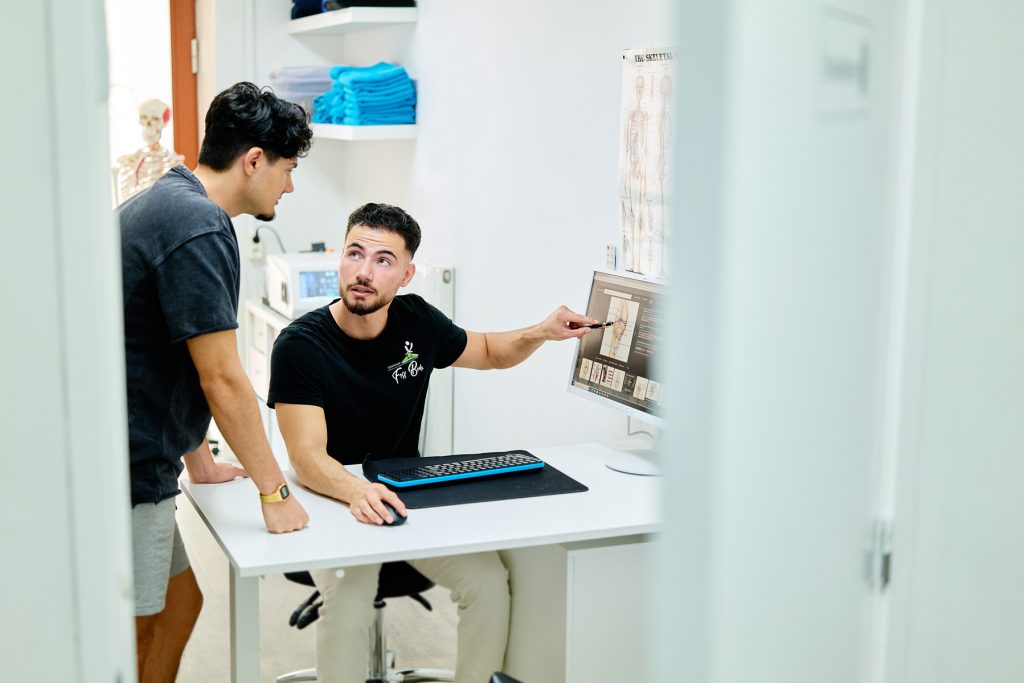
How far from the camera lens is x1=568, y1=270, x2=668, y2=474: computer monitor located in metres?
2.53

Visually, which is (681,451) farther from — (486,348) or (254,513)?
(486,348)

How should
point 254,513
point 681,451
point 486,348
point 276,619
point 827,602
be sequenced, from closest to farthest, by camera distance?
point 681,451, point 827,602, point 254,513, point 486,348, point 276,619

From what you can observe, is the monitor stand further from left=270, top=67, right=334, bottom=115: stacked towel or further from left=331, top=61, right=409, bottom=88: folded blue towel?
left=270, top=67, right=334, bottom=115: stacked towel

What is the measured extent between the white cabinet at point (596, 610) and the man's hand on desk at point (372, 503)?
0.38m

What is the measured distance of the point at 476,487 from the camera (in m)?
2.48

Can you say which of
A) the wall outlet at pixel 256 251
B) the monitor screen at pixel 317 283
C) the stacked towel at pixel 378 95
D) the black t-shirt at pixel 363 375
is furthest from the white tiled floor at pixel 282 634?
the stacked towel at pixel 378 95

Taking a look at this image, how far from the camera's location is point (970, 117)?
1.35 metres

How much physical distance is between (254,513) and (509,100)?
1.79 m

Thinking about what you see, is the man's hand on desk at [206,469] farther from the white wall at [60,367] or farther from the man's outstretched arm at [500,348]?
the white wall at [60,367]

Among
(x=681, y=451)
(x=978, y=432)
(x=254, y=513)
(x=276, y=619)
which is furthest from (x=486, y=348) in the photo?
(x=681, y=451)

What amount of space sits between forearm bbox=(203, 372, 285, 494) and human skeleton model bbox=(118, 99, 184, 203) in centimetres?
255

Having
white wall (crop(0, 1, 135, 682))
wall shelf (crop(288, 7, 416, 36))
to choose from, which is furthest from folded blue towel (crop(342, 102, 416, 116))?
white wall (crop(0, 1, 135, 682))

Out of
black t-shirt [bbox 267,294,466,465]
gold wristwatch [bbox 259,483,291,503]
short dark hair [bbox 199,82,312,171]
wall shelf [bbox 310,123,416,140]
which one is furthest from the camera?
wall shelf [bbox 310,123,416,140]

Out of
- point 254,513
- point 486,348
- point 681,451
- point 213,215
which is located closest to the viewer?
point 681,451
